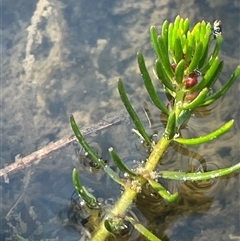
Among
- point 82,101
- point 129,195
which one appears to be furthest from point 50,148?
point 129,195

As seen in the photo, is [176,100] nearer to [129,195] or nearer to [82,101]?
[129,195]

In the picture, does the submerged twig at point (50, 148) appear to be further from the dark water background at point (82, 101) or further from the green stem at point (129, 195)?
the green stem at point (129, 195)

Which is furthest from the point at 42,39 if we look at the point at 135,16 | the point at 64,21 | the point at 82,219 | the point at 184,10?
the point at 82,219

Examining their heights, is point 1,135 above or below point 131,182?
above

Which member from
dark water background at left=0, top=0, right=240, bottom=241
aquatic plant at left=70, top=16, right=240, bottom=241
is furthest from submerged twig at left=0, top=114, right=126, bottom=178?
aquatic plant at left=70, top=16, right=240, bottom=241

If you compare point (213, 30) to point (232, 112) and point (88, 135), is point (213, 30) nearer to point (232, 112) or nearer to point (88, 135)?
point (232, 112)

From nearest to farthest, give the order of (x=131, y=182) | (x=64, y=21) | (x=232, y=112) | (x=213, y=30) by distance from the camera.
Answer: (x=131, y=182) → (x=213, y=30) → (x=232, y=112) → (x=64, y=21)
